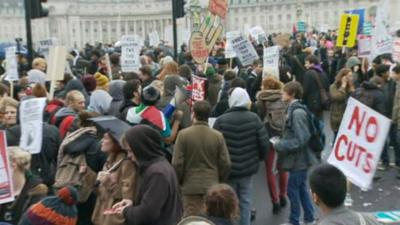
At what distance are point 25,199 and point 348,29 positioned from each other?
1006 centimetres

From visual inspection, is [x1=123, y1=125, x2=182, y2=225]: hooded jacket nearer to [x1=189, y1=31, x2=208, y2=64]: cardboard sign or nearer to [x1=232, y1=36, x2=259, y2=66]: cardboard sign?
[x1=189, y1=31, x2=208, y2=64]: cardboard sign

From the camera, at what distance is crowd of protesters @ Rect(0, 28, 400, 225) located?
4.13 metres

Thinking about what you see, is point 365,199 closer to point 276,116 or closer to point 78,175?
point 276,116

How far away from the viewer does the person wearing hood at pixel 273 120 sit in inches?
299

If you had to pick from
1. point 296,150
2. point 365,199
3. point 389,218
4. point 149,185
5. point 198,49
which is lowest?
point 365,199

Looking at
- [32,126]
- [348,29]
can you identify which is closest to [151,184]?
[32,126]

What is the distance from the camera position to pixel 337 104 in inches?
370

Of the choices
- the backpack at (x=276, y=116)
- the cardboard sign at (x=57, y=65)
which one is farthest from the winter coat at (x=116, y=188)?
the cardboard sign at (x=57, y=65)

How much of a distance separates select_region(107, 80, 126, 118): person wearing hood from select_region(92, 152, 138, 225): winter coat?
2.57m

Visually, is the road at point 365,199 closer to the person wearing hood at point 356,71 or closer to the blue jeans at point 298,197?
the blue jeans at point 298,197

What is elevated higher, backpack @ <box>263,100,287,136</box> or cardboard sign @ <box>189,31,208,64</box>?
cardboard sign @ <box>189,31,208,64</box>

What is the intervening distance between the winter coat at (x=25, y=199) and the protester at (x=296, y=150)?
297 cm

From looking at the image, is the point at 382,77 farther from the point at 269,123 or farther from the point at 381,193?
the point at 269,123

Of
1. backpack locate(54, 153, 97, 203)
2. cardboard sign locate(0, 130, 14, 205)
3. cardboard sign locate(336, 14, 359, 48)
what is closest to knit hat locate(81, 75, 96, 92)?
backpack locate(54, 153, 97, 203)
